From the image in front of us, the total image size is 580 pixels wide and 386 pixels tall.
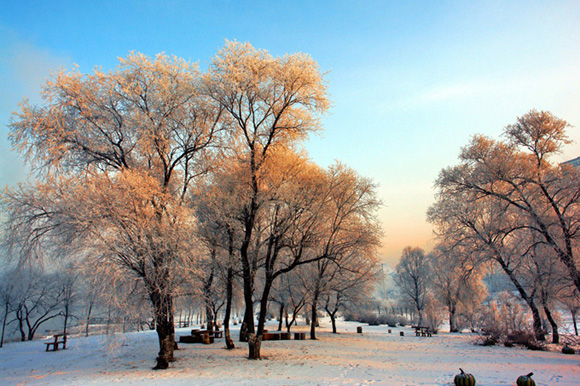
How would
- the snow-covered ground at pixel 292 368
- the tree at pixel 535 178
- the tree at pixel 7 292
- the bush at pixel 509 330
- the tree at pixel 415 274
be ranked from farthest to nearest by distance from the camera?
1. the tree at pixel 415 274
2. the tree at pixel 7 292
3. the bush at pixel 509 330
4. the tree at pixel 535 178
5. the snow-covered ground at pixel 292 368

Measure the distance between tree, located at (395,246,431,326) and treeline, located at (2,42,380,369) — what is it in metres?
34.1

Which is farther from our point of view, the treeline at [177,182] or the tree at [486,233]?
the tree at [486,233]

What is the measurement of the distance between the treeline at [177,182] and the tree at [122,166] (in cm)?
5

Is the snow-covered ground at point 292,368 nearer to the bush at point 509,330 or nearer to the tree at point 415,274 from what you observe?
the bush at point 509,330

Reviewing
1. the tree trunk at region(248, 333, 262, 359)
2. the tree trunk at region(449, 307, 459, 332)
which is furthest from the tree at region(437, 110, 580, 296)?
the tree trunk at region(449, 307, 459, 332)

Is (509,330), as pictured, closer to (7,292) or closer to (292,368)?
(292,368)

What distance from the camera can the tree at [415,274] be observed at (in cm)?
4556

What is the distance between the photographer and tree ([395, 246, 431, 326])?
4556 centimetres

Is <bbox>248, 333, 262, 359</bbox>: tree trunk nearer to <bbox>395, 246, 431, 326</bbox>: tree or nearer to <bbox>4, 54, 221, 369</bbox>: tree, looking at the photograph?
<bbox>4, 54, 221, 369</bbox>: tree

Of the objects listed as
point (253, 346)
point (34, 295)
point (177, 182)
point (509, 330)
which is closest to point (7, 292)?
point (34, 295)

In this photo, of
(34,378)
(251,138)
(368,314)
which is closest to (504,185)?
(251,138)

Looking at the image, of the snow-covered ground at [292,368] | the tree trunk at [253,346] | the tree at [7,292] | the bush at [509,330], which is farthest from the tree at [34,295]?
the bush at [509,330]

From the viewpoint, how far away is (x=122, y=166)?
12.4m

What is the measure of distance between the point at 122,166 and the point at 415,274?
4448 centimetres
